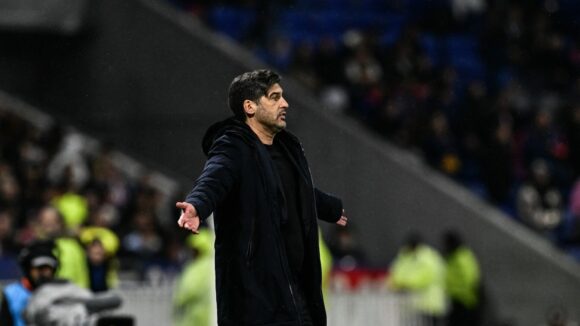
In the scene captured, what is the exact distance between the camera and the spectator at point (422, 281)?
18688 millimetres

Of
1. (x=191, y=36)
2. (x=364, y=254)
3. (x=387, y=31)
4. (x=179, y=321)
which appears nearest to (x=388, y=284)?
(x=364, y=254)

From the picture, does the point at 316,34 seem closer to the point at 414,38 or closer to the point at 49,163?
the point at 414,38

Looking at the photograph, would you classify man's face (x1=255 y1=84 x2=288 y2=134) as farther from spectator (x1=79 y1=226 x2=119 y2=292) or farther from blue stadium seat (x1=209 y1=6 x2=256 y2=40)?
blue stadium seat (x1=209 y1=6 x2=256 y2=40)

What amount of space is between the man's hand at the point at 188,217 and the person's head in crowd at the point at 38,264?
2.95 metres

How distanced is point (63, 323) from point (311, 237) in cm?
227

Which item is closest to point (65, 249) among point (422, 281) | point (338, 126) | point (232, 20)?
point (422, 281)

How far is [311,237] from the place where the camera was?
745 centimetres

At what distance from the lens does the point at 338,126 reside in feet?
71.4

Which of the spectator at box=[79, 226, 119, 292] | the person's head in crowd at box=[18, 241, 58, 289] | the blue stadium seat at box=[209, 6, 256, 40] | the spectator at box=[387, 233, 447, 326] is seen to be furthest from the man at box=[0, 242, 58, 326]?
the blue stadium seat at box=[209, 6, 256, 40]

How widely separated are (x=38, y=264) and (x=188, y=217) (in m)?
3.04

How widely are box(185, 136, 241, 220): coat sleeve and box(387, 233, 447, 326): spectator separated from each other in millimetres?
11575

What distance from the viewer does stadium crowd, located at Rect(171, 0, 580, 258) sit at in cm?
2211

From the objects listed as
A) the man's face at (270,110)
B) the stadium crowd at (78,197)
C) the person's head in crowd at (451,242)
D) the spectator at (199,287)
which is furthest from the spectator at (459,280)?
the man's face at (270,110)

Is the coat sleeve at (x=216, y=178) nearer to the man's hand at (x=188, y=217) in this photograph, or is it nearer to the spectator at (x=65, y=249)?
the man's hand at (x=188, y=217)
